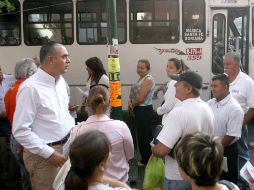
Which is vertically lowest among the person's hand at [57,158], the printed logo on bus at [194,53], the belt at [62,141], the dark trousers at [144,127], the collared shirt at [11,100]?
the dark trousers at [144,127]

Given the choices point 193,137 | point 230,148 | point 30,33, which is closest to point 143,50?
point 30,33

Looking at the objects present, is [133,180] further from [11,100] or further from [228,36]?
[228,36]

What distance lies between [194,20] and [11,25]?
429 cm

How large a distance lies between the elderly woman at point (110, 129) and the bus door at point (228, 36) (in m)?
6.58

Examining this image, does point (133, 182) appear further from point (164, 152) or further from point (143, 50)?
point (143, 50)

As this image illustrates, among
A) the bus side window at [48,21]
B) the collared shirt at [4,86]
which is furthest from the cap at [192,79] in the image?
the bus side window at [48,21]

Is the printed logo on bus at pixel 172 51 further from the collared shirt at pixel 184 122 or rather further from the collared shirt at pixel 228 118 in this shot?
the collared shirt at pixel 184 122

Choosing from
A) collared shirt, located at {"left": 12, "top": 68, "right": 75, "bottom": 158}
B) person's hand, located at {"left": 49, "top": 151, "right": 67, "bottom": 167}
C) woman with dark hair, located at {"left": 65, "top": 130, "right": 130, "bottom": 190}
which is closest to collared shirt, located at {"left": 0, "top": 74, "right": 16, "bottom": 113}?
collared shirt, located at {"left": 12, "top": 68, "right": 75, "bottom": 158}

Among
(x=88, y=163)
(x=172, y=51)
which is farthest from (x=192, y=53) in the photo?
(x=88, y=163)

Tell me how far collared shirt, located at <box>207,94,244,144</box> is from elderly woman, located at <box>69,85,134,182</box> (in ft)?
4.22

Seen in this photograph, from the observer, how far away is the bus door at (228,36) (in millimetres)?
9758

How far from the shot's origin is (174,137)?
11.3 ft

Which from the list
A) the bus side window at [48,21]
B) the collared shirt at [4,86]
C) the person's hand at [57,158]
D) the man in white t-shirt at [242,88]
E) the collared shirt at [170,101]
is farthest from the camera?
the bus side window at [48,21]

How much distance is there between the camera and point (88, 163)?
→ 2275 mm
